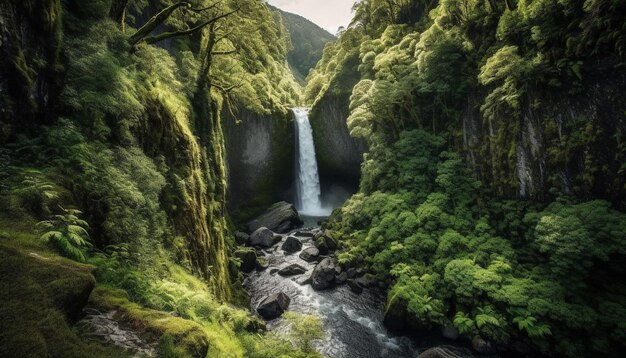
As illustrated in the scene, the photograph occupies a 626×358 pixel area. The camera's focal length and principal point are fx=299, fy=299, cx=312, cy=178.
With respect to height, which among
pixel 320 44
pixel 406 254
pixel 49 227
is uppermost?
pixel 320 44

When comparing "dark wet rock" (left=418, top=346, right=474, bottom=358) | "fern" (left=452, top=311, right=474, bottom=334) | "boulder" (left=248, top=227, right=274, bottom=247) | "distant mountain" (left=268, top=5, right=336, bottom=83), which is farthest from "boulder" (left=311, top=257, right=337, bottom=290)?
"distant mountain" (left=268, top=5, right=336, bottom=83)

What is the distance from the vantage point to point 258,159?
2831cm

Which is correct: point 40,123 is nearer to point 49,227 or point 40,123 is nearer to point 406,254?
point 49,227

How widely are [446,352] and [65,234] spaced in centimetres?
1176

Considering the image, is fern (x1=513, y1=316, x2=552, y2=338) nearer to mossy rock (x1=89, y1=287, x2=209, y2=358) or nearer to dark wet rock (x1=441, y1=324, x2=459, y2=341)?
dark wet rock (x1=441, y1=324, x2=459, y2=341)

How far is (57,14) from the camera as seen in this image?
6242 mm

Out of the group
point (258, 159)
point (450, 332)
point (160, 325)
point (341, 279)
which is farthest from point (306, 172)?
point (160, 325)

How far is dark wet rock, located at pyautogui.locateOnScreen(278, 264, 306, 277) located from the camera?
1744 cm

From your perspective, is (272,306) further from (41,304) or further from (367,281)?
(41,304)

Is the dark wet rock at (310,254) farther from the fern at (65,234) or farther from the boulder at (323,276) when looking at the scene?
the fern at (65,234)

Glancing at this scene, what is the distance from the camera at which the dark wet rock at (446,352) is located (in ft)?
34.3

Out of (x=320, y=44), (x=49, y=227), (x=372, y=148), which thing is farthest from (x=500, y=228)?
(x=320, y=44)

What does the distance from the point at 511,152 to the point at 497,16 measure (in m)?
7.36

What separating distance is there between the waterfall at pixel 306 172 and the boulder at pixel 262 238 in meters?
9.04
